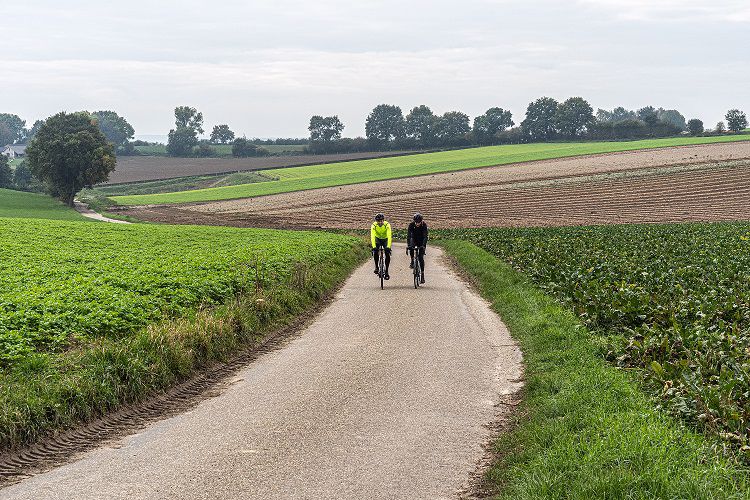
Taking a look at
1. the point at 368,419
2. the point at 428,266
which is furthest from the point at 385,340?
the point at 428,266

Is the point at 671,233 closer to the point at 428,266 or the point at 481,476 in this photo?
the point at 428,266

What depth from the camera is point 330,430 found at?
9.48 meters

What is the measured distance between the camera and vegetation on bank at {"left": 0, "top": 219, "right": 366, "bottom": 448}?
998cm

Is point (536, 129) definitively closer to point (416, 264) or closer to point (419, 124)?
point (419, 124)

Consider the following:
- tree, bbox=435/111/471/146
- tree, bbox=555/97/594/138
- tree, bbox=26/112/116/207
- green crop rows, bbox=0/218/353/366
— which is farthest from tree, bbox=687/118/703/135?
green crop rows, bbox=0/218/353/366

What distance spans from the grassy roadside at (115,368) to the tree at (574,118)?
5812 inches

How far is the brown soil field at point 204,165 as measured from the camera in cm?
13725

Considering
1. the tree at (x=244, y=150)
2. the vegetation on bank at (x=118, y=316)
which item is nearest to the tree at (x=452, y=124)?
the tree at (x=244, y=150)

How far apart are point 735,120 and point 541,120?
36661mm

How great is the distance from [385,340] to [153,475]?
7718 mm

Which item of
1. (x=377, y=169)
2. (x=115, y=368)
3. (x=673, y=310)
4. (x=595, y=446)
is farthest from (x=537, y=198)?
(x=595, y=446)

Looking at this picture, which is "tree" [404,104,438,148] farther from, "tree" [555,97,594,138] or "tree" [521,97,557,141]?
A: "tree" [555,97,594,138]

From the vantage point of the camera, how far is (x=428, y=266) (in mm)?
33125

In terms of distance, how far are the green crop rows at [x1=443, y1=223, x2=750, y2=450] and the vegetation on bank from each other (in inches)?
268
